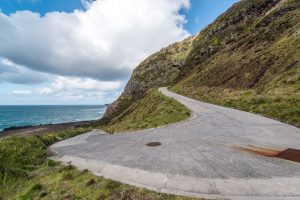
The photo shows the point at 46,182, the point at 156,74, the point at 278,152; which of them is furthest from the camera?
the point at 156,74

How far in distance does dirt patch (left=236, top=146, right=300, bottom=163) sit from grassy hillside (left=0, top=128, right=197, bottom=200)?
14.9 feet

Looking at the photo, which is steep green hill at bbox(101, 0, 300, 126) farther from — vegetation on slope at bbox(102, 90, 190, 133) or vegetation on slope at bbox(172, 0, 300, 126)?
vegetation on slope at bbox(102, 90, 190, 133)

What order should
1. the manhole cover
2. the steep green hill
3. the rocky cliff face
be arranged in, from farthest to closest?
the rocky cliff face, the steep green hill, the manhole cover

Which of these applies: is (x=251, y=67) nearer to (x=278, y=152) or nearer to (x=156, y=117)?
(x=156, y=117)

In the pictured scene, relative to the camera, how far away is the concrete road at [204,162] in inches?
263

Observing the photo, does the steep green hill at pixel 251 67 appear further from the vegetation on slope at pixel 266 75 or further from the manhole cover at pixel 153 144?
the manhole cover at pixel 153 144

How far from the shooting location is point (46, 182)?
348 inches

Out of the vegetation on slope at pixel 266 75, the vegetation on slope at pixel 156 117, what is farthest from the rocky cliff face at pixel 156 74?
the vegetation on slope at pixel 156 117

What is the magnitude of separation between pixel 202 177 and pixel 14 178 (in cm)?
724

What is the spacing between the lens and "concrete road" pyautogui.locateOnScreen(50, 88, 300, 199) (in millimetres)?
6688

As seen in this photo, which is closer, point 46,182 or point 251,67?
point 46,182

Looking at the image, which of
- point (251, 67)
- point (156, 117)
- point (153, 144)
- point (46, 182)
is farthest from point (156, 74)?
point (46, 182)

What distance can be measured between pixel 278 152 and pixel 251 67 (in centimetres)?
3090

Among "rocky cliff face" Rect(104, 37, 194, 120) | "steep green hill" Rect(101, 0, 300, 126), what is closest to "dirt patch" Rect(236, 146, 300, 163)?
"steep green hill" Rect(101, 0, 300, 126)
